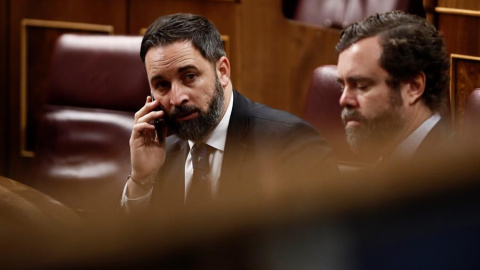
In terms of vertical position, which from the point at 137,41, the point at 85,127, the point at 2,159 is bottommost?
the point at 2,159

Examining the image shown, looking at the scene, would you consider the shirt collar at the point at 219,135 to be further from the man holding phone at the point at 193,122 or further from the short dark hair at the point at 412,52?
the short dark hair at the point at 412,52

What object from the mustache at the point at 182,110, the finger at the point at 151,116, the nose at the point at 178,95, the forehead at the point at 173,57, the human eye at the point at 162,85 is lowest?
the finger at the point at 151,116

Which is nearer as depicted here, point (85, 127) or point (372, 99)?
point (372, 99)

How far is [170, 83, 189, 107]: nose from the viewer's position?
2.25 feet

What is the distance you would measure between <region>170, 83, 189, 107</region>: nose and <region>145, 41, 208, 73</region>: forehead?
20mm

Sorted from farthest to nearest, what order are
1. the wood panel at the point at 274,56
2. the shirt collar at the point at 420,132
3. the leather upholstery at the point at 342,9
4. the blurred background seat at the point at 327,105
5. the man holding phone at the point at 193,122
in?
the wood panel at the point at 274,56 < the leather upholstery at the point at 342,9 < the blurred background seat at the point at 327,105 < the man holding phone at the point at 193,122 < the shirt collar at the point at 420,132

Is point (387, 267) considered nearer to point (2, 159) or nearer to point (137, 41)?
point (137, 41)

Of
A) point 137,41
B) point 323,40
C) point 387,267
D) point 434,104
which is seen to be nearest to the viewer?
point 387,267

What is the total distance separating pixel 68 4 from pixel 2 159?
12.4 inches

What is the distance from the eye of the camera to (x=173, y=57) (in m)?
0.69

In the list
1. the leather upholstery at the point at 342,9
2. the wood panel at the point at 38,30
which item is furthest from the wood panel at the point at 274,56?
the wood panel at the point at 38,30

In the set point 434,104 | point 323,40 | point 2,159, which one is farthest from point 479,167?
point 2,159

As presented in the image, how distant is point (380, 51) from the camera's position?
61 centimetres

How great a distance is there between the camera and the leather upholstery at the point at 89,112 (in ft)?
3.09
